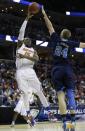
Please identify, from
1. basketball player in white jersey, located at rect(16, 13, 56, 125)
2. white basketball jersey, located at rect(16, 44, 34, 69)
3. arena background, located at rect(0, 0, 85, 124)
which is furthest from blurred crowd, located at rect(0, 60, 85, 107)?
white basketball jersey, located at rect(16, 44, 34, 69)

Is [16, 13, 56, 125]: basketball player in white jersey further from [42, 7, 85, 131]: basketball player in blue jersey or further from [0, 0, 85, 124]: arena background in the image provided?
[42, 7, 85, 131]: basketball player in blue jersey

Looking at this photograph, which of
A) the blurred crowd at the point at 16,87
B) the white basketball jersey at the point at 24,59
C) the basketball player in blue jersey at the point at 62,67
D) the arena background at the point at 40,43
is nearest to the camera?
the basketball player in blue jersey at the point at 62,67

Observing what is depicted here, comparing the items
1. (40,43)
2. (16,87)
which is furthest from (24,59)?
(40,43)

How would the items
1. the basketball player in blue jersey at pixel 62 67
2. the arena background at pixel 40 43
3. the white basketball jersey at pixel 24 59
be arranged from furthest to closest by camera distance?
the arena background at pixel 40 43 → the white basketball jersey at pixel 24 59 → the basketball player in blue jersey at pixel 62 67

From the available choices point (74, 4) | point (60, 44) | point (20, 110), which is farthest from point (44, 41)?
point (60, 44)

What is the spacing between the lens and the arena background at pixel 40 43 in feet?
51.3

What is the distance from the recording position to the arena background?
15632mm

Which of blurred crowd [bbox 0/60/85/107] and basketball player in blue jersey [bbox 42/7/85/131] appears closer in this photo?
basketball player in blue jersey [bbox 42/7/85/131]

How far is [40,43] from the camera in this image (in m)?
27.4

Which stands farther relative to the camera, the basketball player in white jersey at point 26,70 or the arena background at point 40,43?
the arena background at point 40,43

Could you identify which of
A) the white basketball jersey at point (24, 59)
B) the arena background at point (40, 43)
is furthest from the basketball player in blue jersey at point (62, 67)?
the arena background at point (40, 43)

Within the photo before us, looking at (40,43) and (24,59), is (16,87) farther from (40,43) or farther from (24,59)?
(24,59)

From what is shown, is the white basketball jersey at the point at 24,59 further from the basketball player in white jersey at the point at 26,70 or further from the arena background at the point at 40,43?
the arena background at the point at 40,43

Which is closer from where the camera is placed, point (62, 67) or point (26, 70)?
point (62, 67)
